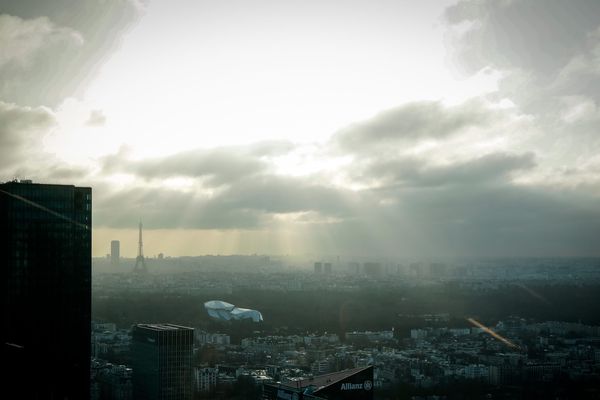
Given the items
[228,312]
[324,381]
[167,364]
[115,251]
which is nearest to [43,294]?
[324,381]

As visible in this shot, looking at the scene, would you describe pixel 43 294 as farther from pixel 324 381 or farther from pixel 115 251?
pixel 115 251

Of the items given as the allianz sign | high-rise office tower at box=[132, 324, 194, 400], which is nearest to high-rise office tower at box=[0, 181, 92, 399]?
the allianz sign

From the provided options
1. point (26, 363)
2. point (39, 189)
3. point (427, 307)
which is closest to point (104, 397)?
point (26, 363)

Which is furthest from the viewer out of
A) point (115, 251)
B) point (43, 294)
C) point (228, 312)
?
point (115, 251)

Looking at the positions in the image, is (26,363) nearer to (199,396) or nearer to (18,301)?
(18,301)

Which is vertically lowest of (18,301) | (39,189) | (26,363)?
(26,363)

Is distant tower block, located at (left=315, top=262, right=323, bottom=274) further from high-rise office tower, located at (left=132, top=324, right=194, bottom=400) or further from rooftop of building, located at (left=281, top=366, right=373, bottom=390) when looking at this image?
rooftop of building, located at (left=281, top=366, right=373, bottom=390)
